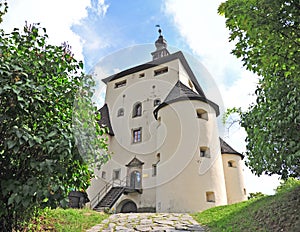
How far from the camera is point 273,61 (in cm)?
277

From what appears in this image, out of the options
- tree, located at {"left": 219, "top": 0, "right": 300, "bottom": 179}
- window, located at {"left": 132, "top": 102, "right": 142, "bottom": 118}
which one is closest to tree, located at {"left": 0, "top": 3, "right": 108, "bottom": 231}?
tree, located at {"left": 219, "top": 0, "right": 300, "bottom": 179}

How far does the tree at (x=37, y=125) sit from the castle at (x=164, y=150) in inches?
250

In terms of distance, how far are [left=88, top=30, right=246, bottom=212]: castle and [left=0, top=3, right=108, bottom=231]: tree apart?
6.34 meters

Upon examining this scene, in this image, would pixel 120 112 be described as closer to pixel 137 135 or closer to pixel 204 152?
pixel 137 135

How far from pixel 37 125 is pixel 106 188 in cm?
1289

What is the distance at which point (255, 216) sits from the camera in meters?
5.15

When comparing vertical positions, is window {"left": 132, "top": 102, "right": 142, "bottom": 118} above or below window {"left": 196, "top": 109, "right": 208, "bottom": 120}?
above

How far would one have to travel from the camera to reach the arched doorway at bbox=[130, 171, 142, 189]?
48.3ft

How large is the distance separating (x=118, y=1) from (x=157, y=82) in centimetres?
1311

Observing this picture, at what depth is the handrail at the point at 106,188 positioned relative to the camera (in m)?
14.5

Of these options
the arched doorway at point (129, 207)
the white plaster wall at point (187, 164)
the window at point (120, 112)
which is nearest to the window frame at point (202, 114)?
the white plaster wall at point (187, 164)

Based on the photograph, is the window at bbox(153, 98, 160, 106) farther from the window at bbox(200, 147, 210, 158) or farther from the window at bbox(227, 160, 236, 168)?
the window at bbox(227, 160, 236, 168)

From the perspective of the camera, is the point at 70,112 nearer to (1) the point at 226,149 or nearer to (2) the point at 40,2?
(2) the point at 40,2

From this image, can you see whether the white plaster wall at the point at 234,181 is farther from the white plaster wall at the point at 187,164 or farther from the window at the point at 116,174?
the window at the point at 116,174
